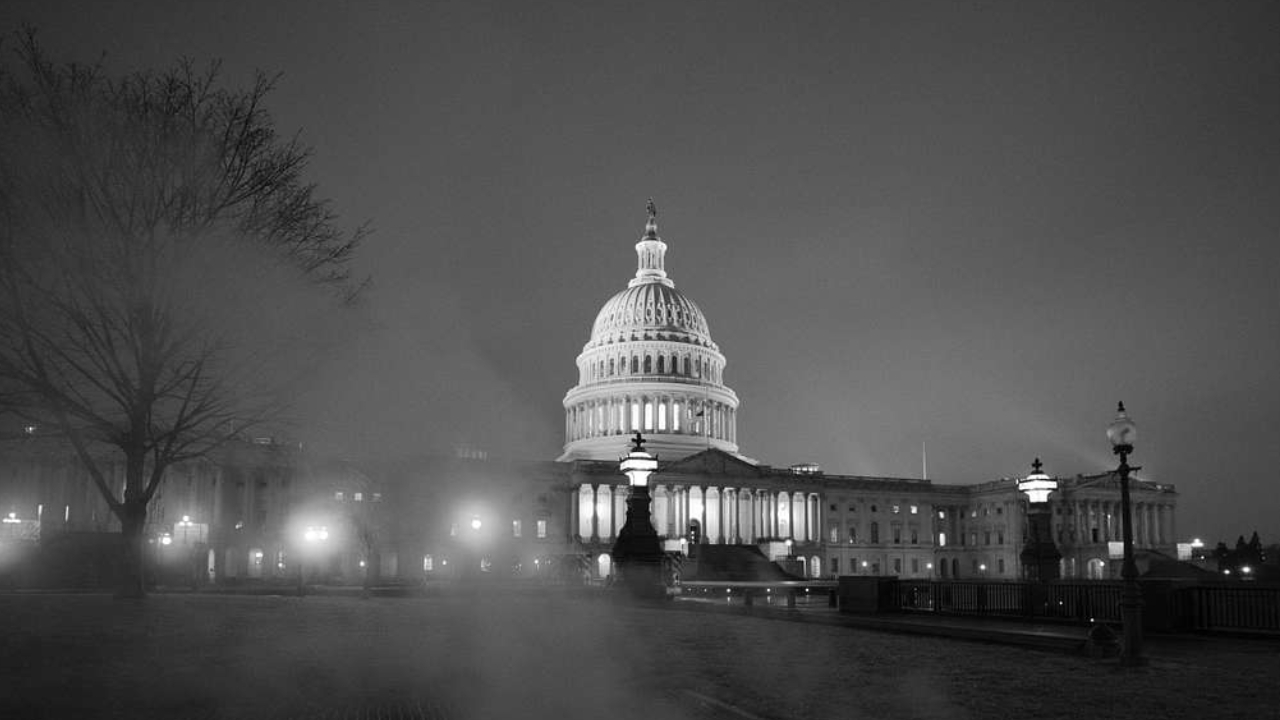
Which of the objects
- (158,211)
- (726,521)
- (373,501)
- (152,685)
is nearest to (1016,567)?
(726,521)

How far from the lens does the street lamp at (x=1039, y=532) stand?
38719mm

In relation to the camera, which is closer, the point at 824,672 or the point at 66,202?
the point at 824,672

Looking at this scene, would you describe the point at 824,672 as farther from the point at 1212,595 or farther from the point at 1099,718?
the point at 1212,595

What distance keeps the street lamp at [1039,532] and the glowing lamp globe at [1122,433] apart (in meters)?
20.0

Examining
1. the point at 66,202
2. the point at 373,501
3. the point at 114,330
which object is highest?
the point at 66,202

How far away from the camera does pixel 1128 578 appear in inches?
707

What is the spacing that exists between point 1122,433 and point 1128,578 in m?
3.00

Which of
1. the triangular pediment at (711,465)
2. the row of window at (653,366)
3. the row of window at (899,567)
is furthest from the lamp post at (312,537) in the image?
the row of window at (899,567)

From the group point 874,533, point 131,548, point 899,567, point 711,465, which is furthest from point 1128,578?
point 899,567

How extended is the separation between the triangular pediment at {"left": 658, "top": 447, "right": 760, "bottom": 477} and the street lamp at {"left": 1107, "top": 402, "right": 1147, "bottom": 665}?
96.1 m

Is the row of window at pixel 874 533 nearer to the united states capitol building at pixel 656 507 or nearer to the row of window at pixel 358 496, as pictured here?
the united states capitol building at pixel 656 507

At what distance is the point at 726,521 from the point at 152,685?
11005 centimetres

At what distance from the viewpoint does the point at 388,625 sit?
22.7m

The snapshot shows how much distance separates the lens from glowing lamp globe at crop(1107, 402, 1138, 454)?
776 inches
